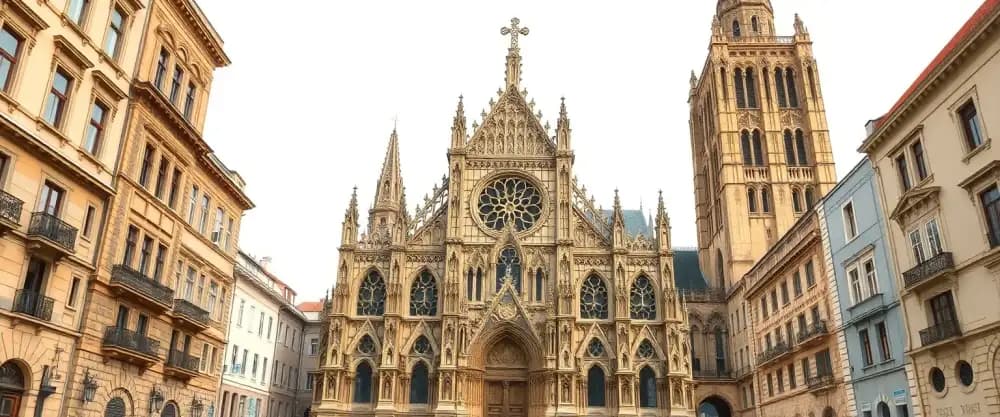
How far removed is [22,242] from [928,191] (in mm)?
28206

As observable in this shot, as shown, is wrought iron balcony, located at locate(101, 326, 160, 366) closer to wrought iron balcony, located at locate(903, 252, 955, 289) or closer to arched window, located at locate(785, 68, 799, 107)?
wrought iron balcony, located at locate(903, 252, 955, 289)

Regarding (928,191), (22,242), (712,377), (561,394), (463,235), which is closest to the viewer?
(22,242)

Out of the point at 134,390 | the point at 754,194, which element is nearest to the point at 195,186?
the point at 134,390

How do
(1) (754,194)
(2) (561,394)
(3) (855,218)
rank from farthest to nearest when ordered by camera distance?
(1) (754,194) → (2) (561,394) → (3) (855,218)

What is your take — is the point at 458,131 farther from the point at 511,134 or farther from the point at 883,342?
the point at 883,342

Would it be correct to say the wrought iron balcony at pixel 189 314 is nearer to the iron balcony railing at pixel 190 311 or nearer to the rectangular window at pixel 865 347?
the iron balcony railing at pixel 190 311

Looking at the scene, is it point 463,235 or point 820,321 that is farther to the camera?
point 463,235

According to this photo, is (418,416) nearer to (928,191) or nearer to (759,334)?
(759,334)

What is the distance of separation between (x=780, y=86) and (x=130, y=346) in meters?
50.6

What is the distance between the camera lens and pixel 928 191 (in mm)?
23516

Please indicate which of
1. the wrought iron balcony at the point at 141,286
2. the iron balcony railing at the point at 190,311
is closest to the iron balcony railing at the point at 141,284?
the wrought iron balcony at the point at 141,286

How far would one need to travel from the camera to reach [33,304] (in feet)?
64.1

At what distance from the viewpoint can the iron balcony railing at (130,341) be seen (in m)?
23.0

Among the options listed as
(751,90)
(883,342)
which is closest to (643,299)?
(883,342)
